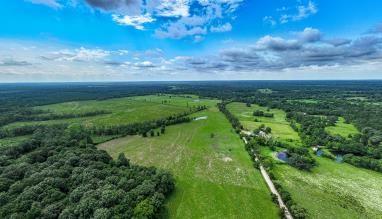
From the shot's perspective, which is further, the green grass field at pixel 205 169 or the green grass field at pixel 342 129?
the green grass field at pixel 342 129

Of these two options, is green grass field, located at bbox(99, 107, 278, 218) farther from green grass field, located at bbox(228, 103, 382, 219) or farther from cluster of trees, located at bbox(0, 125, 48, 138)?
cluster of trees, located at bbox(0, 125, 48, 138)

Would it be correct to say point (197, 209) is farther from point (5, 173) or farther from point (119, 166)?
point (5, 173)

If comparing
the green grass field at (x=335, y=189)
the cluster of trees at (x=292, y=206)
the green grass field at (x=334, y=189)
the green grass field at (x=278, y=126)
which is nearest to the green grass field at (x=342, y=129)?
the green grass field at (x=278, y=126)

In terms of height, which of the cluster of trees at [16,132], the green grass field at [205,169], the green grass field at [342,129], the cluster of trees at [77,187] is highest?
the cluster of trees at [77,187]

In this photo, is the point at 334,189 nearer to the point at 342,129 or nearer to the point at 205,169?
the point at 205,169

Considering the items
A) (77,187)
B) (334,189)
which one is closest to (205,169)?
(334,189)

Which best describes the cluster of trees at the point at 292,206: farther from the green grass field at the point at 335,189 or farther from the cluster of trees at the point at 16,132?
the cluster of trees at the point at 16,132
